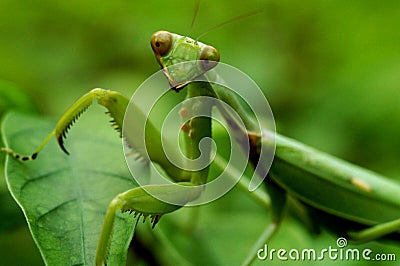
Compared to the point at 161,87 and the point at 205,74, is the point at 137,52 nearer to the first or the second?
the point at 161,87

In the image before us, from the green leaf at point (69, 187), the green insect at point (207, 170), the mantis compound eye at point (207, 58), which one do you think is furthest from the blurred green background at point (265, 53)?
the mantis compound eye at point (207, 58)

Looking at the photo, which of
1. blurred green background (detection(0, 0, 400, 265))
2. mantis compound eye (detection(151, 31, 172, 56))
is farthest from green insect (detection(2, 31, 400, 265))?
blurred green background (detection(0, 0, 400, 265))

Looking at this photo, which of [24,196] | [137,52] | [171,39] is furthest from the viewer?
[137,52]

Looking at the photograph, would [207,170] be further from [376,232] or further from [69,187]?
[376,232]

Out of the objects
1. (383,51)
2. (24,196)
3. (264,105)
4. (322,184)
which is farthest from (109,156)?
(383,51)

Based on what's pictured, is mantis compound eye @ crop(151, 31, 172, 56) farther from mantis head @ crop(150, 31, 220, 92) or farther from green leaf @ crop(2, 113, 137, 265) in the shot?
green leaf @ crop(2, 113, 137, 265)

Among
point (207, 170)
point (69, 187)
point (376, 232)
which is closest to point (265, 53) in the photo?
point (376, 232)

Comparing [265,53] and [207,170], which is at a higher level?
[207,170]
